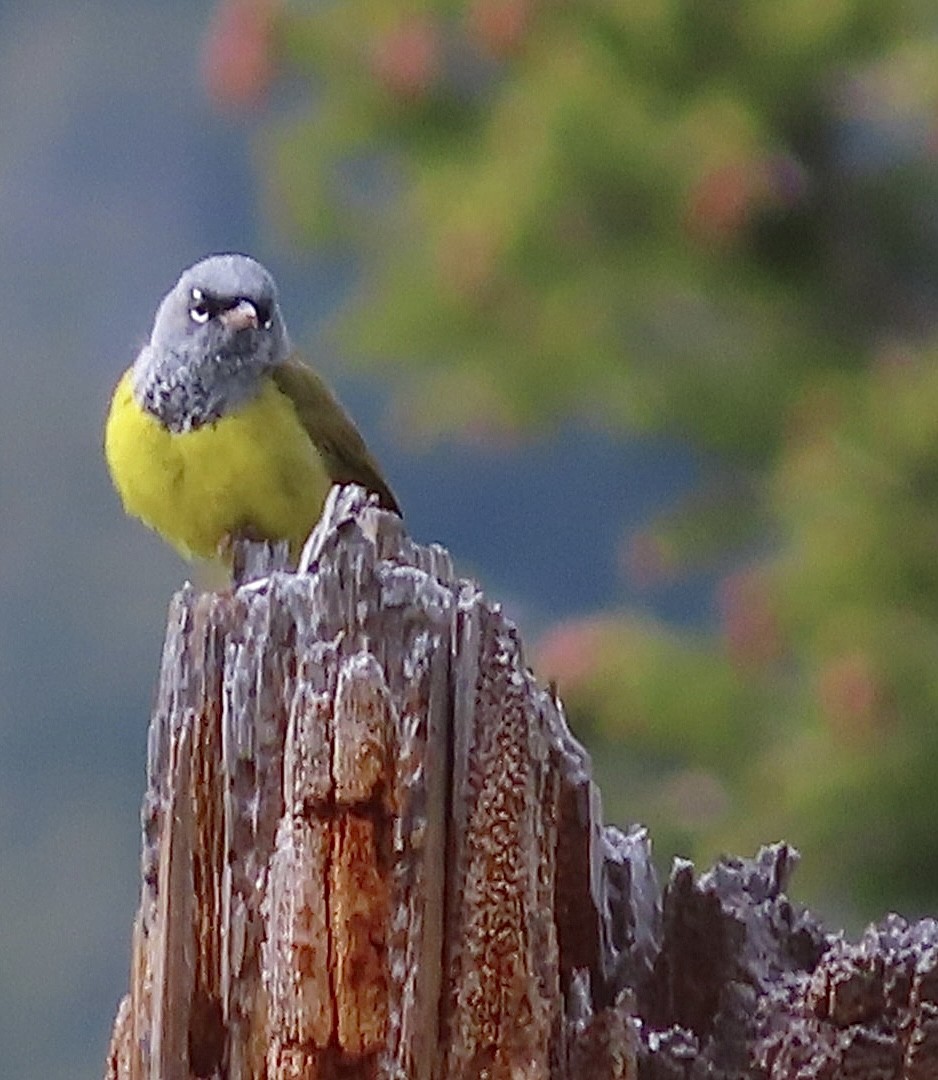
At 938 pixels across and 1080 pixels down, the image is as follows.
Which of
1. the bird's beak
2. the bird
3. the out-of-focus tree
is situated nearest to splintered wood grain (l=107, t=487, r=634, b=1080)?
the bird

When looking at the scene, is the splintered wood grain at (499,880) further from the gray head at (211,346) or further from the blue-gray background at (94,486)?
the blue-gray background at (94,486)

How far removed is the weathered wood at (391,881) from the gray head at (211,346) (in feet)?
2.26

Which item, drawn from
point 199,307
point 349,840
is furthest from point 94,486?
point 349,840

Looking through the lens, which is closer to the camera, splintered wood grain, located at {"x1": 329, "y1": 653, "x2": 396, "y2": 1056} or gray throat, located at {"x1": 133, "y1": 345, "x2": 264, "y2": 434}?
splintered wood grain, located at {"x1": 329, "y1": 653, "x2": 396, "y2": 1056}

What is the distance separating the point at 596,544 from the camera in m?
2.46

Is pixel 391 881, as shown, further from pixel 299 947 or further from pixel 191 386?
pixel 191 386

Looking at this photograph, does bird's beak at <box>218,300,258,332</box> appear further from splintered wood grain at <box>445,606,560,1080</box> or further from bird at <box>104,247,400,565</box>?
splintered wood grain at <box>445,606,560,1080</box>

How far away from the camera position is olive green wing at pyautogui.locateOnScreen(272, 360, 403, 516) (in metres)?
1.68

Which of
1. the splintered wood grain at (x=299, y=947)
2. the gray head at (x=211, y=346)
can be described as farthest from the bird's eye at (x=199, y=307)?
the splintered wood grain at (x=299, y=947)

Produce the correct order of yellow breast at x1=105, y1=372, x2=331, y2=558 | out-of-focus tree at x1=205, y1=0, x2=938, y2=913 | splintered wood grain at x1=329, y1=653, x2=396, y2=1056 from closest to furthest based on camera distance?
splintered wood grain at x1=329, y1=653, x2=396, y2=1056 < yellow breast at x1=105, y1=372, x2=331, y2=558 < out-of-focus tree at x1=205, y1=0, x2=938, y2=913

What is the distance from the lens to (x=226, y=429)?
5.33ft

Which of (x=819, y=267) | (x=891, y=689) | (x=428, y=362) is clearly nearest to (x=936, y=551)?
(x=891, y=689)

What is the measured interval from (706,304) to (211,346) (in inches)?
37.3

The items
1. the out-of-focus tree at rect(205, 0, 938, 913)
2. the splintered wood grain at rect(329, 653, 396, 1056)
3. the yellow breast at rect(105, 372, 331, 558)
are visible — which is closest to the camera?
the splintered wood grain at rect(329, 653, 396, 1056)
